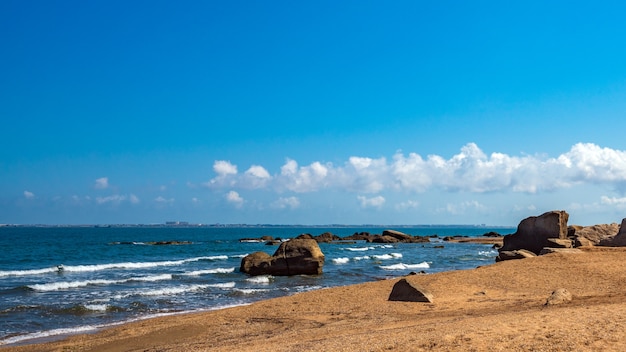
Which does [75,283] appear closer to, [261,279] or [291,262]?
[261,279]

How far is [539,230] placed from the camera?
38.1 m

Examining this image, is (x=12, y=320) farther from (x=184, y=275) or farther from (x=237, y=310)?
(x=184, y=275)

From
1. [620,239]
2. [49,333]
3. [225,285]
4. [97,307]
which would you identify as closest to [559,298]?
[49,333]

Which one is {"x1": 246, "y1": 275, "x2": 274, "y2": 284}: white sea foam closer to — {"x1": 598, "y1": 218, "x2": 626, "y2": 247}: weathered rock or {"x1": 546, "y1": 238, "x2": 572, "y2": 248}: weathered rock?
{"x1": 546, "y1": 238, "x2": 572, "y2": 248}: weathered rock

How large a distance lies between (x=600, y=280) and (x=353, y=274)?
17.1 metres

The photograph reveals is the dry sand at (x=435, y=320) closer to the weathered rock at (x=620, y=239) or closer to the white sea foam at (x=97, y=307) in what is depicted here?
the white sea foam at (x=97, y=307)

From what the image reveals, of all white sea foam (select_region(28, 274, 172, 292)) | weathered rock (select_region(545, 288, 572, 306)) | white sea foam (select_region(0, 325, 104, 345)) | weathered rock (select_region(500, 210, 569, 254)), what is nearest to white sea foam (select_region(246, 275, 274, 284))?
white sea foam (select_region(28, 274, 172, 292))

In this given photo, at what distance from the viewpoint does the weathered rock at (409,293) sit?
18344mm

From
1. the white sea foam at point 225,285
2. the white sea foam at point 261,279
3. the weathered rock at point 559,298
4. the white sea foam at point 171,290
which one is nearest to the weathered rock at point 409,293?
the weathered rock at point 559,298

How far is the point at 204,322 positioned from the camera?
17.1 meters

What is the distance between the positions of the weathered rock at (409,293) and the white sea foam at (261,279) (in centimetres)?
1265

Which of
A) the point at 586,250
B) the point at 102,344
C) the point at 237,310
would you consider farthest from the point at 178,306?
the point at 586,250

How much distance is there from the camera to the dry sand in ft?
33.4

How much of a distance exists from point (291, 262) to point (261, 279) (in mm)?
2668
